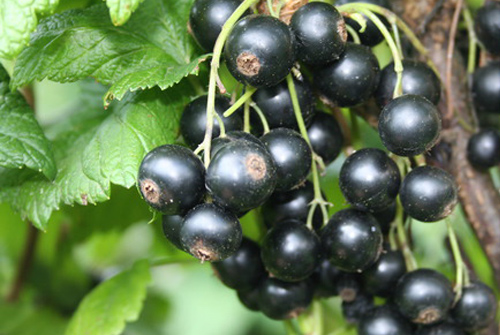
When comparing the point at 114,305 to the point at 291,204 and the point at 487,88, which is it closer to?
the point at 291,204

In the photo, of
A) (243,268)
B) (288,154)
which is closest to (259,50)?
(288,154)

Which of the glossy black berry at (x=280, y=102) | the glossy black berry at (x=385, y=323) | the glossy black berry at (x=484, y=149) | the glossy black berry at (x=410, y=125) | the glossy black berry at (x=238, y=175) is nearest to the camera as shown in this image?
the glossy black berry at (x=238, y=175)

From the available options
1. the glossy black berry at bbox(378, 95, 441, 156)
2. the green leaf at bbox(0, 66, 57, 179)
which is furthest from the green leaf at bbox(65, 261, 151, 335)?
the glossy black berry at bbox(378, 95, 441, 156)

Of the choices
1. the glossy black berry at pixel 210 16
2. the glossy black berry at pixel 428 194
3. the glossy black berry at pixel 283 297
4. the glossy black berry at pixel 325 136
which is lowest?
the glossy black berry at pixel 283 297

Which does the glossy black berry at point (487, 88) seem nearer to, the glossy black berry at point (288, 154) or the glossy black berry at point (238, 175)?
the glossy black berry at point (288, 154)

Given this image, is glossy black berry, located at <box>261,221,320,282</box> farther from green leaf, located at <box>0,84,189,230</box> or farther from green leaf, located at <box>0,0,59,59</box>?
green leaf, located at <box>0,0,59,59</box>

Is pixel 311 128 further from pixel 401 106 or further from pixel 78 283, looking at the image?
pixel 78 283

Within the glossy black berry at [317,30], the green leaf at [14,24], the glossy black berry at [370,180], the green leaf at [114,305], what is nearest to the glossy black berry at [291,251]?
the glossy black berry at [370,180]
